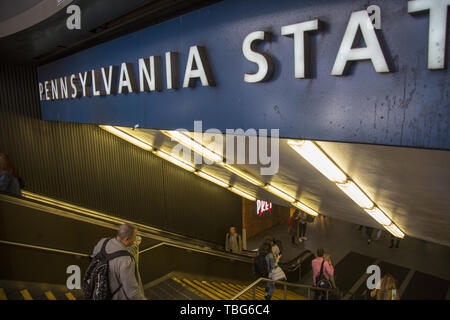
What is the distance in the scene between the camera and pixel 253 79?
1.90m

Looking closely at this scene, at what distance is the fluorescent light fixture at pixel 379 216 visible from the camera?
16.0 feet

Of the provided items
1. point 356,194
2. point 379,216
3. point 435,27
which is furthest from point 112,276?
point 379,216

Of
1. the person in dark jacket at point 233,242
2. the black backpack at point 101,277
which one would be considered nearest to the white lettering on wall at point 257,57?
the black backpack at point 101,277

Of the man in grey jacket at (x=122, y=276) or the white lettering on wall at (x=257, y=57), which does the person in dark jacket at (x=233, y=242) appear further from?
the white lettering on wall at (x=257, y=57)

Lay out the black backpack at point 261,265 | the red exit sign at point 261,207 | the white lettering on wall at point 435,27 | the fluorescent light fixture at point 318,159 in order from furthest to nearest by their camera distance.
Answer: the red exit sign at point 261,207
the black backpack at point 261,265
the fluorescent light fixture at point 318,159
the white lettering on wall at point 435,27

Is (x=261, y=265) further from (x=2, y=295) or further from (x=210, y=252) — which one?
(x=2, y=295)

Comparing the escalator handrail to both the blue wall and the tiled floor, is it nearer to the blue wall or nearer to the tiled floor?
the tiled floor

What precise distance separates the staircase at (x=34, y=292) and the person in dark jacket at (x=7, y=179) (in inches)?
50.6

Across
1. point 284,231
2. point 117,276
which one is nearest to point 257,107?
point 117,276

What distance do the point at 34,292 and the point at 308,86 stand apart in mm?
4372

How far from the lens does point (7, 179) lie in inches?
166

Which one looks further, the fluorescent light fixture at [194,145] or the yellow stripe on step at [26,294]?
the fluorescent light fixture at [194,145]

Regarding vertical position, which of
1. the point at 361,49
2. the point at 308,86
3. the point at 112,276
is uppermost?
the point at 361,49

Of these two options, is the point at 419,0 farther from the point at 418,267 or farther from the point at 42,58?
the point at 418,267
